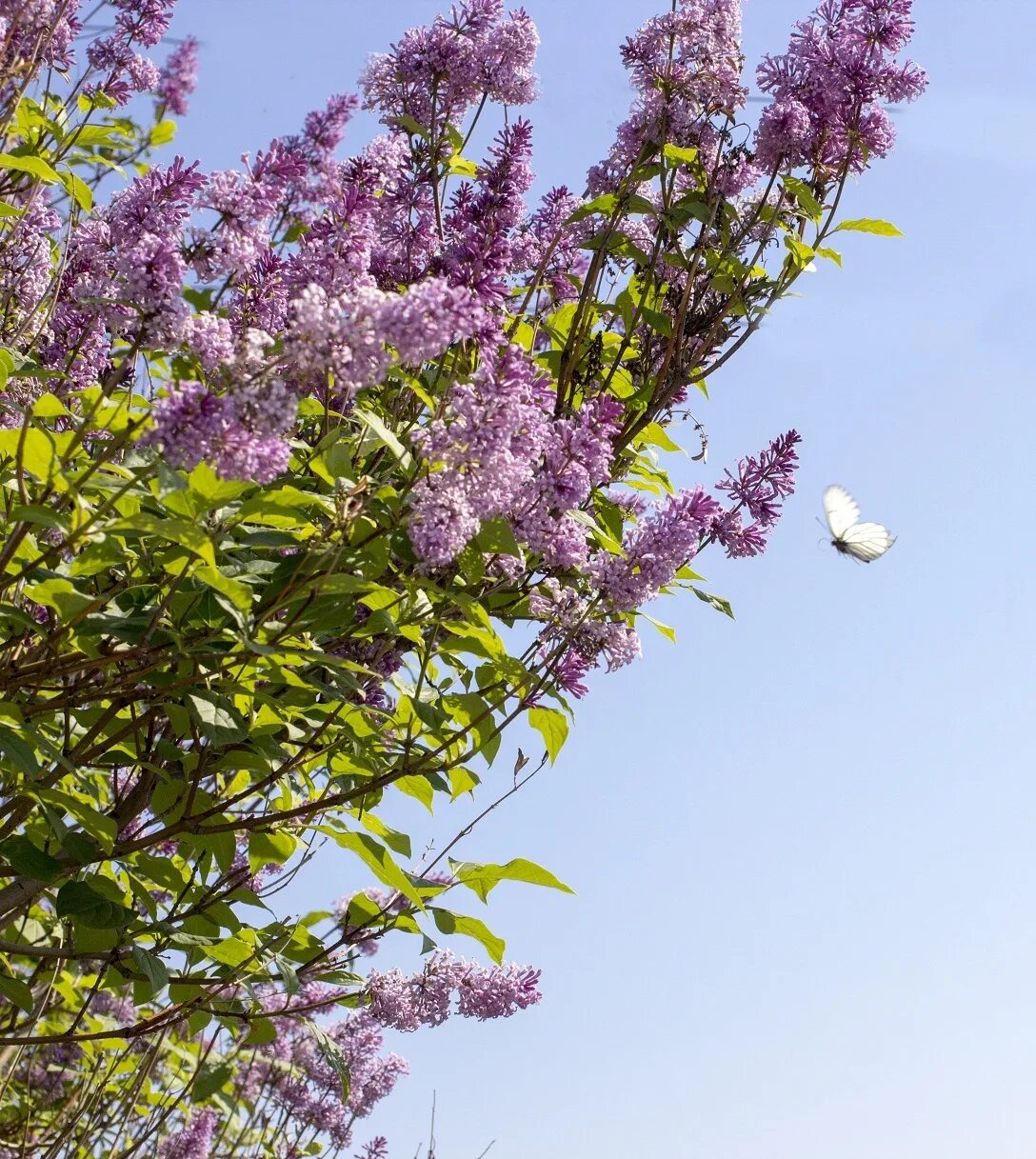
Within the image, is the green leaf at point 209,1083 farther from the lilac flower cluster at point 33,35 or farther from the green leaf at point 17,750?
the lilac flower cluster at point 33,35

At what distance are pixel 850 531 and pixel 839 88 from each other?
1.73m

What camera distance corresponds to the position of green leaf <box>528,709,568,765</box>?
3.09 meters

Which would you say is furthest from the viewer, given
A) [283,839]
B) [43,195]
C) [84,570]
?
[43,195]

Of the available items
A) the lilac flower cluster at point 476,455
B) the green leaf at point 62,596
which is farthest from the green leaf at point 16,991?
the lilac flower cluster at point 476,455

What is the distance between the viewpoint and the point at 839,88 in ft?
10.8

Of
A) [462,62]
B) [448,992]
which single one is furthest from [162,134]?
[448,992]

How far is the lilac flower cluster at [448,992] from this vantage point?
4188 mm

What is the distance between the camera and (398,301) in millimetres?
1968

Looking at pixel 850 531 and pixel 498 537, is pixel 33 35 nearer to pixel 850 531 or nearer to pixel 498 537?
pixel 498 537

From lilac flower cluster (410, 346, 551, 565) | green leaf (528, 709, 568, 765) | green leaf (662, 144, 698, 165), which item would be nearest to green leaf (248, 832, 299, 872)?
green leaf (528, 709, 568, 765)

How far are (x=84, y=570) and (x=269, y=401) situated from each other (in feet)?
2.55

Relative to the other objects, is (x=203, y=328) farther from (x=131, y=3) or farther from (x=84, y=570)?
(x=131, y=3)

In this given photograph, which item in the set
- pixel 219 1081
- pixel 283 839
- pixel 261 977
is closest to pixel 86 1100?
pixel 219 1081

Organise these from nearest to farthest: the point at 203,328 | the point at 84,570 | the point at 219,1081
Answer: the point at 203,328
the point at 84,570
the point at 219,1081
